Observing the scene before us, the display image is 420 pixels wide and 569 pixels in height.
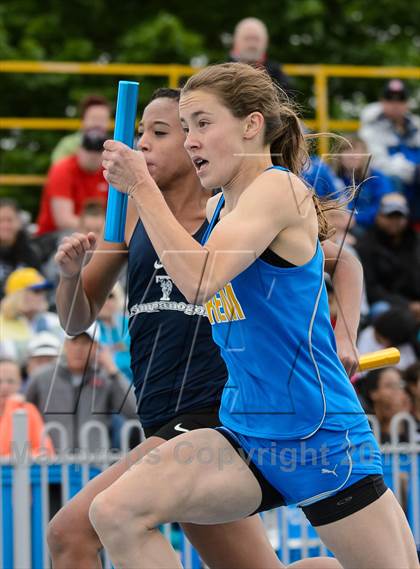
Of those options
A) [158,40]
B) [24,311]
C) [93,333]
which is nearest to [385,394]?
[93,333]

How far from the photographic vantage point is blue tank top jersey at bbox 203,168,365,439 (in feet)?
11.9

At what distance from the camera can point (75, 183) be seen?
9914 mm

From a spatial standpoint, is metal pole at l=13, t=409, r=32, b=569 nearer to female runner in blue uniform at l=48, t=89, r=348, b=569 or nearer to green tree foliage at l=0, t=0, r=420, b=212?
female runner in blue uniform at l=48, t=89, r=348, b=569

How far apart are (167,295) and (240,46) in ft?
18.3

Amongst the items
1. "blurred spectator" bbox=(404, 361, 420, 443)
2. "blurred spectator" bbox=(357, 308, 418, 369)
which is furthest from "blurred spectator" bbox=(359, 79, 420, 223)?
"blurred spectator" bbox=(404, 361, 420, 443)

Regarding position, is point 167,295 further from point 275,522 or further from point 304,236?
point 275,522

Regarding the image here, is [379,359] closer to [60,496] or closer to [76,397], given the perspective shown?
[60,496]

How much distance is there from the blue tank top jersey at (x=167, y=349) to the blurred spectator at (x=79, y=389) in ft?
7.05

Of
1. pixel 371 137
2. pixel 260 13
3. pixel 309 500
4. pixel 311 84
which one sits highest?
pixel 260 13

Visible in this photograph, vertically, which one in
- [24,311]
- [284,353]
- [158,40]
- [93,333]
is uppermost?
[158,40]

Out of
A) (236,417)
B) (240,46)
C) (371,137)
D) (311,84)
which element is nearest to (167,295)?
(236,417)

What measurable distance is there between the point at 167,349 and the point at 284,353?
0.83 metres

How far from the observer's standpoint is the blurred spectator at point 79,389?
664 cm

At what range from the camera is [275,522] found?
647 centimetres
